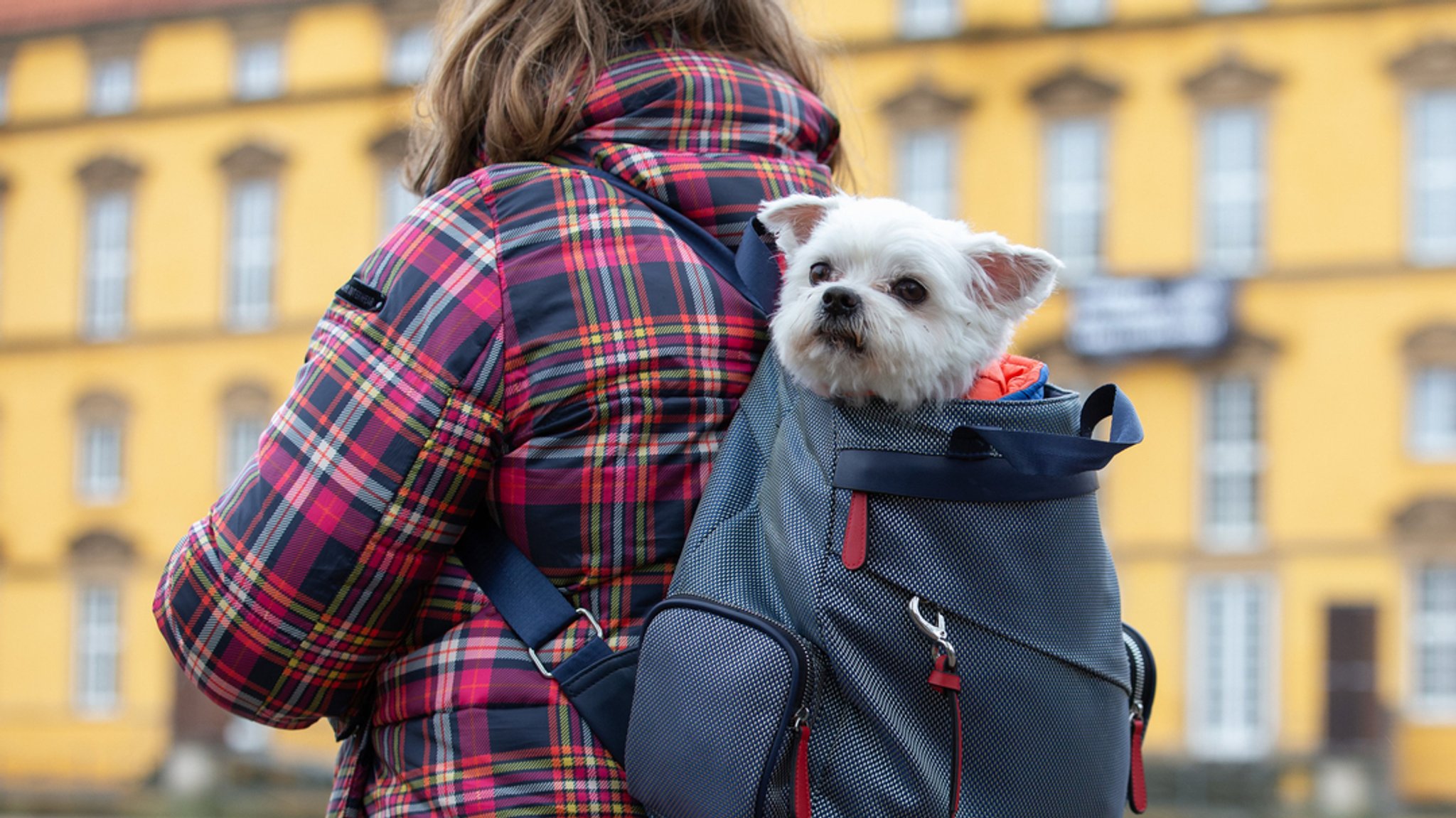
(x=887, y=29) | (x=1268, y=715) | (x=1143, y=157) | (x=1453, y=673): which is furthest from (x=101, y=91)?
(x=1453, y=673)

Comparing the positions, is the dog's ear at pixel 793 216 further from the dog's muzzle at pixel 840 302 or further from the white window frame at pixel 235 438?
the white window frame at pixel 235 438

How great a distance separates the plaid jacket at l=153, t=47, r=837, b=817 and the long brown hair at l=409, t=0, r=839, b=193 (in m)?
0.11

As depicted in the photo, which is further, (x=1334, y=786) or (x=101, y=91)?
(x=101, y=91)

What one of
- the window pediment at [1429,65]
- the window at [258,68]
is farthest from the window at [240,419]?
the window pediment at [1429,65]

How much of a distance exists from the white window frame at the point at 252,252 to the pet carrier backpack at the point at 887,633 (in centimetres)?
2870

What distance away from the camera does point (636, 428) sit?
1.84 metres

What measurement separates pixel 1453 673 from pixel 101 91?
25.7 m

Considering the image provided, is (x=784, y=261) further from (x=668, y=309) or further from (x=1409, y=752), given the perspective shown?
(x=1409, y=752)

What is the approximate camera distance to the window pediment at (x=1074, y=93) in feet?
81.0

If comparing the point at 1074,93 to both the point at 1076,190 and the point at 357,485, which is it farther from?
the point at 357,485

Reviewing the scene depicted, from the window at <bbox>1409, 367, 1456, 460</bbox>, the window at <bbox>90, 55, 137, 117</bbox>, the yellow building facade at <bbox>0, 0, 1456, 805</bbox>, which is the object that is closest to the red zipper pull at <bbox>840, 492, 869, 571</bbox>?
the yellow building facade at <bbox>0, 0, 1456, 805</bbox>

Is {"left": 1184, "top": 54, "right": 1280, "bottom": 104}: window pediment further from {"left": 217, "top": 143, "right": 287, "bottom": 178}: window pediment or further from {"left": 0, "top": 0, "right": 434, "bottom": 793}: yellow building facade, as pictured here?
{"left": 217, "top": 143, "right": 287, "bottom": 178}: window pediment

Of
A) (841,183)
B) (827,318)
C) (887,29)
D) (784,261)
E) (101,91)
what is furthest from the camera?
(101,91)

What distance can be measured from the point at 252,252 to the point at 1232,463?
17.8m
